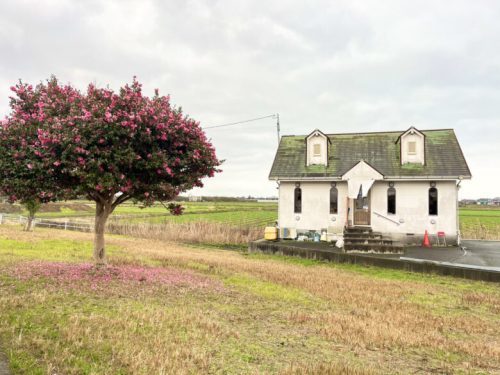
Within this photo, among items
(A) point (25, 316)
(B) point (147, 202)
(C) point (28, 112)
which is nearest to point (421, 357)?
(A) point (25, 316)

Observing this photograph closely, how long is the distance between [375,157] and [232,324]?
20650 mm

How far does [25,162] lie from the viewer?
9391 mm

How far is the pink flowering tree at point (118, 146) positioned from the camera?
938 cm

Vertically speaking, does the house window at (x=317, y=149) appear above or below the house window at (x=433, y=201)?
above

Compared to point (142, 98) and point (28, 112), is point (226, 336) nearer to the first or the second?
point (142, 98)

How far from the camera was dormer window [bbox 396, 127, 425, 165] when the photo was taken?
23.8 meters

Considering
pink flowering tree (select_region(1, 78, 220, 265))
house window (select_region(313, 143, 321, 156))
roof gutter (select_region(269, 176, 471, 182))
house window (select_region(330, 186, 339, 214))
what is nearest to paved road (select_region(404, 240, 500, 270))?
roof gutter (select_region(269, 176, 471, 182))

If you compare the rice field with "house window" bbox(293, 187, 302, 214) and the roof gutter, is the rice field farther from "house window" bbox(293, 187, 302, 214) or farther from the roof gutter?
"house window" bbox(293, 187, 302, 214)

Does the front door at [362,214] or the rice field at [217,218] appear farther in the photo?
the rice field at [217,218]

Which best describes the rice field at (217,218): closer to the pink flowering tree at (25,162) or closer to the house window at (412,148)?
the pink flowering tree at (25,162)

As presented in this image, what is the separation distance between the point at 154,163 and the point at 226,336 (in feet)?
17.2

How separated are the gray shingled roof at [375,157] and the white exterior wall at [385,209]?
0.70 m

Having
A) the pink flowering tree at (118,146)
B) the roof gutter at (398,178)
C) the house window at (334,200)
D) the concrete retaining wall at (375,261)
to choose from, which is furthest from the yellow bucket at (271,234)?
the pink flowering tree at (118,146)

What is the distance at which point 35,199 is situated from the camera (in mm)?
10547
